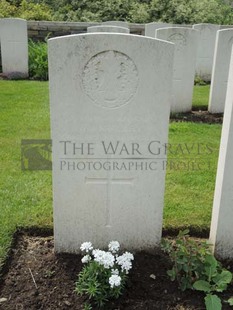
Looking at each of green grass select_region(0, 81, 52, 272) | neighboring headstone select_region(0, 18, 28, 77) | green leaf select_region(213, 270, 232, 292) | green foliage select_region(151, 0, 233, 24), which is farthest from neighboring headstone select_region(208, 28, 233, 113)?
green foliage select_region(151, 0, 233, 24)

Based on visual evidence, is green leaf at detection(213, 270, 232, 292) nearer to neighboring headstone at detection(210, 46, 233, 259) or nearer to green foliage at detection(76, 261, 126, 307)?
neighboring headstone at detection(210, 46, 233, 259)

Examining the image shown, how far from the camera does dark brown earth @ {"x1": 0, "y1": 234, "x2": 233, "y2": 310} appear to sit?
2.38 meters

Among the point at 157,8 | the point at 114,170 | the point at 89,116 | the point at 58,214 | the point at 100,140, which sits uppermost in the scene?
the point at 157,8

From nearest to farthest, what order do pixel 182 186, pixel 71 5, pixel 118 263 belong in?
1. pixel 118 263
2. pixel 182 186
3. pixel 71 5

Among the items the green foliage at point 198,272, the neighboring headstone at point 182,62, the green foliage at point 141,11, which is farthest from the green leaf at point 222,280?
the green foliage at point 141,11

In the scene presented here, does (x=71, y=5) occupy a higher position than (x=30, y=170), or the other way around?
(x=71, y=5)

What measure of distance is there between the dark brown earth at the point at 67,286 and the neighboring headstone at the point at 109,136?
0.47 feet

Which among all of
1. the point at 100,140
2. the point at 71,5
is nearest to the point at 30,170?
Answer: the point at 100,140

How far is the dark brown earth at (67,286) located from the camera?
2385 mm

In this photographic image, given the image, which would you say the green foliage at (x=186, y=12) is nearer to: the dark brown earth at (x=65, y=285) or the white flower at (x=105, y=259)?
the dark brown earth at (x=65, y=285)

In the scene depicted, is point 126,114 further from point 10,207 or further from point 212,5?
point 212,5

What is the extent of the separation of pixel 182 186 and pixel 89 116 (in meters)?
1.74

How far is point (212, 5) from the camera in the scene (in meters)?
13.8

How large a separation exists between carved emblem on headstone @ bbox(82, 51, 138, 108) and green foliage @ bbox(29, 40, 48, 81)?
7.15m
